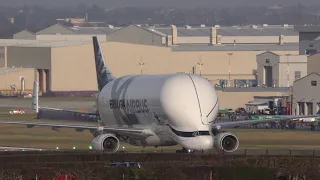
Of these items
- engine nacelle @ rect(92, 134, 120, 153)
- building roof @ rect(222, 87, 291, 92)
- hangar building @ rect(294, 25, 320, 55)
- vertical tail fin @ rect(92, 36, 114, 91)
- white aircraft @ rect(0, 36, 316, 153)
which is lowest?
engine nacelle @ rect(92, 134, 120, 153)

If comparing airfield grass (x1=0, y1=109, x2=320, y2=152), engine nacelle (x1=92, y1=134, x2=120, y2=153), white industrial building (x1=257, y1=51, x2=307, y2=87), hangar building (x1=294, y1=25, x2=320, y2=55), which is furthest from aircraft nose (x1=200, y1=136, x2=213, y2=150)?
hangar building (x1=294, y1=25, x2=320, y2=55)

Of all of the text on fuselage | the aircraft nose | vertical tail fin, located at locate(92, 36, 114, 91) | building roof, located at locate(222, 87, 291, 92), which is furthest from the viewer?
building roof, located at locate(222, 87, 291, 92)

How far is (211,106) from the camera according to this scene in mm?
69062

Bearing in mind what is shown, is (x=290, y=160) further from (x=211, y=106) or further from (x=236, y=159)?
(x=211, y=106)

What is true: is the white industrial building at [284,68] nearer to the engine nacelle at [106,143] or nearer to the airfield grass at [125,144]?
the airfield grass at [125,144]

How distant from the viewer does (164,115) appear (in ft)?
230

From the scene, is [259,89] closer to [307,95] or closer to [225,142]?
[307,95]

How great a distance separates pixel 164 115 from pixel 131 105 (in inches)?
241

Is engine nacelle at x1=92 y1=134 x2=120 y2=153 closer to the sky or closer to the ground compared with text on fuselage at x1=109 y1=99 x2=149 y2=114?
closer to the ground

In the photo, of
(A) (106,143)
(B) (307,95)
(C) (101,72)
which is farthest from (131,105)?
(B) (307,95)

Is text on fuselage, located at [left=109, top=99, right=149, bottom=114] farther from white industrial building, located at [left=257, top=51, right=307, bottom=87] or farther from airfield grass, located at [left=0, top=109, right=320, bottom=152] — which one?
white industrial building, located at [left=257, top=51, right=307, bottom=87]

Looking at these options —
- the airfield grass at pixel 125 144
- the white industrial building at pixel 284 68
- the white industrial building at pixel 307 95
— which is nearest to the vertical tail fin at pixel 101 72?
the airfield grass at pixel 125 144

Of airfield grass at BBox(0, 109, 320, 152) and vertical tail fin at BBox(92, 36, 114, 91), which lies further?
vertical tail fin at BBox(92, 36, 114, 91)

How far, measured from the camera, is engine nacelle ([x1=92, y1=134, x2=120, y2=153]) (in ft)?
238
